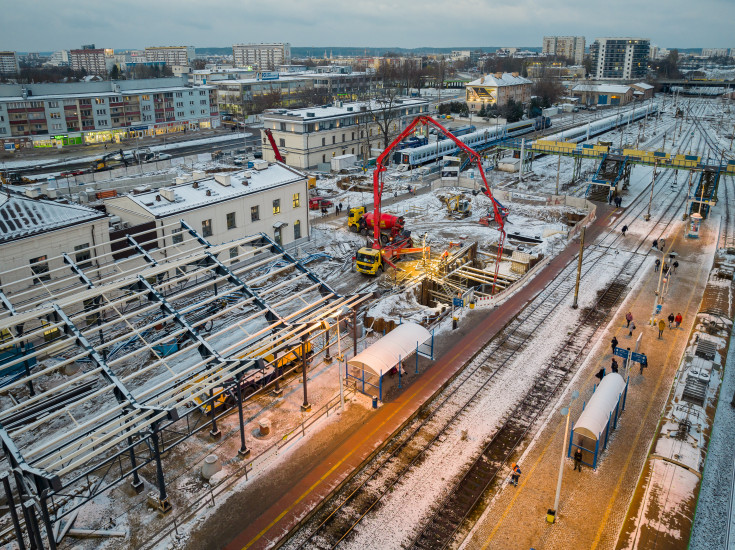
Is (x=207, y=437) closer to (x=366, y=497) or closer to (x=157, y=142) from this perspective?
(x=366, y=497)

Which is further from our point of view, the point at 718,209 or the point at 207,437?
the point at 718,209

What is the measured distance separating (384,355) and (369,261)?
1666cm

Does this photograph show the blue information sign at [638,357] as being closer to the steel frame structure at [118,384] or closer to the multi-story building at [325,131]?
the steel frame structure at [118,384]

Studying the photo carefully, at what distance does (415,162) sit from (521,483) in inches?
2559

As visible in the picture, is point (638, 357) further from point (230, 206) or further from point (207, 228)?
point (207, 228)

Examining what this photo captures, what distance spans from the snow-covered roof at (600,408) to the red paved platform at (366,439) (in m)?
7.94

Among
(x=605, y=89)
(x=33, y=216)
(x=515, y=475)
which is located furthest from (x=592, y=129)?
(x=33, y=216)

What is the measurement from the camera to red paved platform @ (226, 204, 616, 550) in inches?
846

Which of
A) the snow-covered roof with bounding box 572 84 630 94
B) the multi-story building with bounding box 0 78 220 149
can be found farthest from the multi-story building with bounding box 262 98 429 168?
the snow-covered roof with bounding box 572 84 630 94

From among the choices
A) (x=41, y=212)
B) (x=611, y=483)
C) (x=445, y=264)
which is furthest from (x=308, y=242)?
(x=611, y=483)

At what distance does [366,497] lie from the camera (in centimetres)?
2305

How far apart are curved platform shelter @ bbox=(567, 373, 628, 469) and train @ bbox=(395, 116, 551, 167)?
60.1 metres

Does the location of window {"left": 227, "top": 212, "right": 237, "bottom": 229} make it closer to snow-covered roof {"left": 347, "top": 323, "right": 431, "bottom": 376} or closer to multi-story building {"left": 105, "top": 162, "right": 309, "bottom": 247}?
multi-story building {"left": 105, "top": 162, "right": 309, "bottom": 247}

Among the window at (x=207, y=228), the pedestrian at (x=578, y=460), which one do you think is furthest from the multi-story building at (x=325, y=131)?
the pedestrian at (x=578, y=460)
